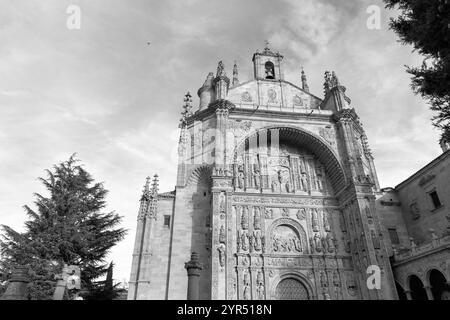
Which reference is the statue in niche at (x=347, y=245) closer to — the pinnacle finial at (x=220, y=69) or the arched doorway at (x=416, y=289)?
the arched doorway at (x=416, y=289)

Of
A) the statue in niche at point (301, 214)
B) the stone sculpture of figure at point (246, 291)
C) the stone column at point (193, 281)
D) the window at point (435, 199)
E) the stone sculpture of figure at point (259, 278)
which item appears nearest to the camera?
the stone column at point (193, 281)

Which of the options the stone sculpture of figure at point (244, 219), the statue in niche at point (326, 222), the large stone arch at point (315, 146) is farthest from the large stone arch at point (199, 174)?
the statue in niche at point (326, 222)

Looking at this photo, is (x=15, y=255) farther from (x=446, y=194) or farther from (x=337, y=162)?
(x=446, y=194)

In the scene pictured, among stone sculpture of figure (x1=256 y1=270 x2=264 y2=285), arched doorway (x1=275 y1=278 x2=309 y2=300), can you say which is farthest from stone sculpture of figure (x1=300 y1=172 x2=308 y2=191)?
stone sculpture of figure (x1=256 y1=270 x2=264 y2=285)

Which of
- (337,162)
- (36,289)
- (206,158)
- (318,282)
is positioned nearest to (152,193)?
(206,158)

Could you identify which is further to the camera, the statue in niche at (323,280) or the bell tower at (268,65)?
the bell tower at (268,65)

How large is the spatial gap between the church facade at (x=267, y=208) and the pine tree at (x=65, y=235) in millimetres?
2311

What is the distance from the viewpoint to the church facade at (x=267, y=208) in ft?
53.9

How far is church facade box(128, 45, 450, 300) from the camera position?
16422 mm

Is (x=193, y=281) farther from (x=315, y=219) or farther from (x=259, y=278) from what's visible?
(x=315, y=219)

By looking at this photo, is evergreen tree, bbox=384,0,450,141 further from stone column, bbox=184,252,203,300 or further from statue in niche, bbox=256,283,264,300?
statue in niche, bbox=256,283,264,300

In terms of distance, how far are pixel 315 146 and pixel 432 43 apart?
1388 cm

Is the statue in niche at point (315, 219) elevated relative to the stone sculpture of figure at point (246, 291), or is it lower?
elevated
